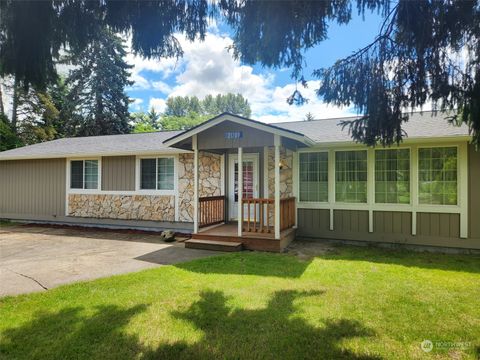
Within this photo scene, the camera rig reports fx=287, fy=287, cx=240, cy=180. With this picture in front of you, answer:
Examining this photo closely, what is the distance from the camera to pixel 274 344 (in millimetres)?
2865

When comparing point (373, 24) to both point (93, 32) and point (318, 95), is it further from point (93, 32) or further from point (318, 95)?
point (93, 32)

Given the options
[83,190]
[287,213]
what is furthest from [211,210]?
[83,190]

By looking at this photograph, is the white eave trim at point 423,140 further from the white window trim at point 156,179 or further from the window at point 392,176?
the white window trim at point 156,179

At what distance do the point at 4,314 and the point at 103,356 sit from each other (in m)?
1.72

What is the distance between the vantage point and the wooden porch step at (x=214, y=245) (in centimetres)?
674

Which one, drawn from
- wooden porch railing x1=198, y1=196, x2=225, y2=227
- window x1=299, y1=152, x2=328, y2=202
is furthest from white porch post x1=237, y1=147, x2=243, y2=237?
window x1=299, y1=152, x2=328, y2=202

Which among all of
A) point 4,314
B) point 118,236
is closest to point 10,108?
point 118,236

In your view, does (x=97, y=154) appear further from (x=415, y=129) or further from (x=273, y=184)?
(x=415, y=129)

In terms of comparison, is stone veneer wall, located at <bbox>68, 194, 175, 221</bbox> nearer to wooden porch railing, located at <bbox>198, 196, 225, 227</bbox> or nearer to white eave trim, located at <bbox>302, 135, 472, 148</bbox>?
wooden porch railing, located at <bbox>198, 196, 225, 227</bbox>

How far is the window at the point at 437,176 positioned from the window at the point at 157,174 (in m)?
7.01

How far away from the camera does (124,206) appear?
9.78m

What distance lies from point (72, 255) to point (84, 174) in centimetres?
492

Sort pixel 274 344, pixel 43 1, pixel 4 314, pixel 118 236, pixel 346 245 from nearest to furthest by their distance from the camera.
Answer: pixel 43 1 < pixel 274 344 < pixel 4 314 < pixel 346 245 < pixel 118 236

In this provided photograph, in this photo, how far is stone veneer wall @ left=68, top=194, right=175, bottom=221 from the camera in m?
9.30
